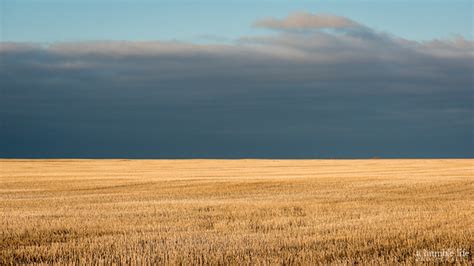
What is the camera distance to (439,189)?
115 feet

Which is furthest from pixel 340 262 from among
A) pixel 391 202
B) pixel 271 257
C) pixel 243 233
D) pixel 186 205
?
pixel 391 202

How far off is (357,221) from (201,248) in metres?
6.81

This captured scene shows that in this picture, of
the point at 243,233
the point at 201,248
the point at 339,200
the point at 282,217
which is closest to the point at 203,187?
the point at 339,200

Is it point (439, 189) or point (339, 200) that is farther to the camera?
point (439, 189)

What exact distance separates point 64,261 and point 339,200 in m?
17.0

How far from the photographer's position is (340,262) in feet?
39.9

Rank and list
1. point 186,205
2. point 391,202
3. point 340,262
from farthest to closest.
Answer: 1. point 391,202
2. point 186,205
3. point 340,262

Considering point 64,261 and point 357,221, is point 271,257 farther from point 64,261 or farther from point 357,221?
point 357,221

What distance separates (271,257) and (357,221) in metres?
7.03

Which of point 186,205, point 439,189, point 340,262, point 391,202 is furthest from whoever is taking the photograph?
point 439,189

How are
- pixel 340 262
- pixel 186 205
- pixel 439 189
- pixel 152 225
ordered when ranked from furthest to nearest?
pixel 439 189
pixel 186 205
pixel 152 225
pixel 340 262

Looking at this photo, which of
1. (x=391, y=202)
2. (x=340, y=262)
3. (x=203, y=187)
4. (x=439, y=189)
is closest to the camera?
(x=340, y=262)

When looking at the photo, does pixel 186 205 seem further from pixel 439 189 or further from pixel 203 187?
pixel 439 189

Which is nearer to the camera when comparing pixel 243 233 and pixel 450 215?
pixel 243 233
